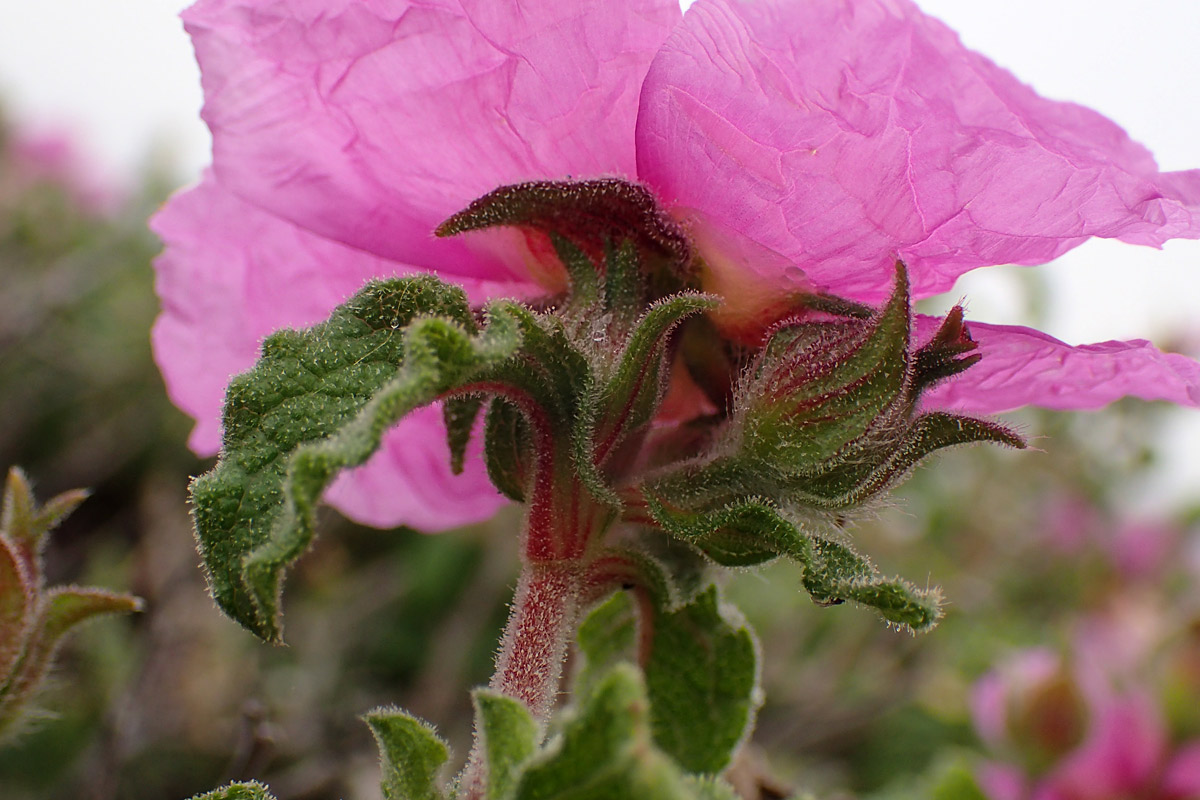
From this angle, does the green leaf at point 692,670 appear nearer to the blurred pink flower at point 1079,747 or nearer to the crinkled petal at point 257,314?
the crinkled petal at point 257,314

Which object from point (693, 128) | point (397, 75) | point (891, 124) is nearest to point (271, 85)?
point (397, 75)

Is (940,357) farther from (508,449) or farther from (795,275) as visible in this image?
(508,449)

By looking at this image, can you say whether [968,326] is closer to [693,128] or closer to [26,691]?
[693,128]

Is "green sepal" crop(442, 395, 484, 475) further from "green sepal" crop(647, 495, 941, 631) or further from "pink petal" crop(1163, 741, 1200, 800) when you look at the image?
"pink petal" crop(1163, 741, 1200, 800)

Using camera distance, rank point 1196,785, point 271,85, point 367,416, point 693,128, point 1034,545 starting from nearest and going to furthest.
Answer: point 367,416
point 693,128
point 271,85
point 1196,785
point 1034,545

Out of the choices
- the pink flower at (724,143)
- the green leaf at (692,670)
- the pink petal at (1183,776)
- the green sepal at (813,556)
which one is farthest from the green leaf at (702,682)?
the pink petal at (1183,776)

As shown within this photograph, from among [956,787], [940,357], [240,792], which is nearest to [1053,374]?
[940,357]

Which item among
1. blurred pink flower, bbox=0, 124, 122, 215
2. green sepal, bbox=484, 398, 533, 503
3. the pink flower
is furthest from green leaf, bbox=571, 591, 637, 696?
blurred pink flower, bbox=0, 124, 122, 215
